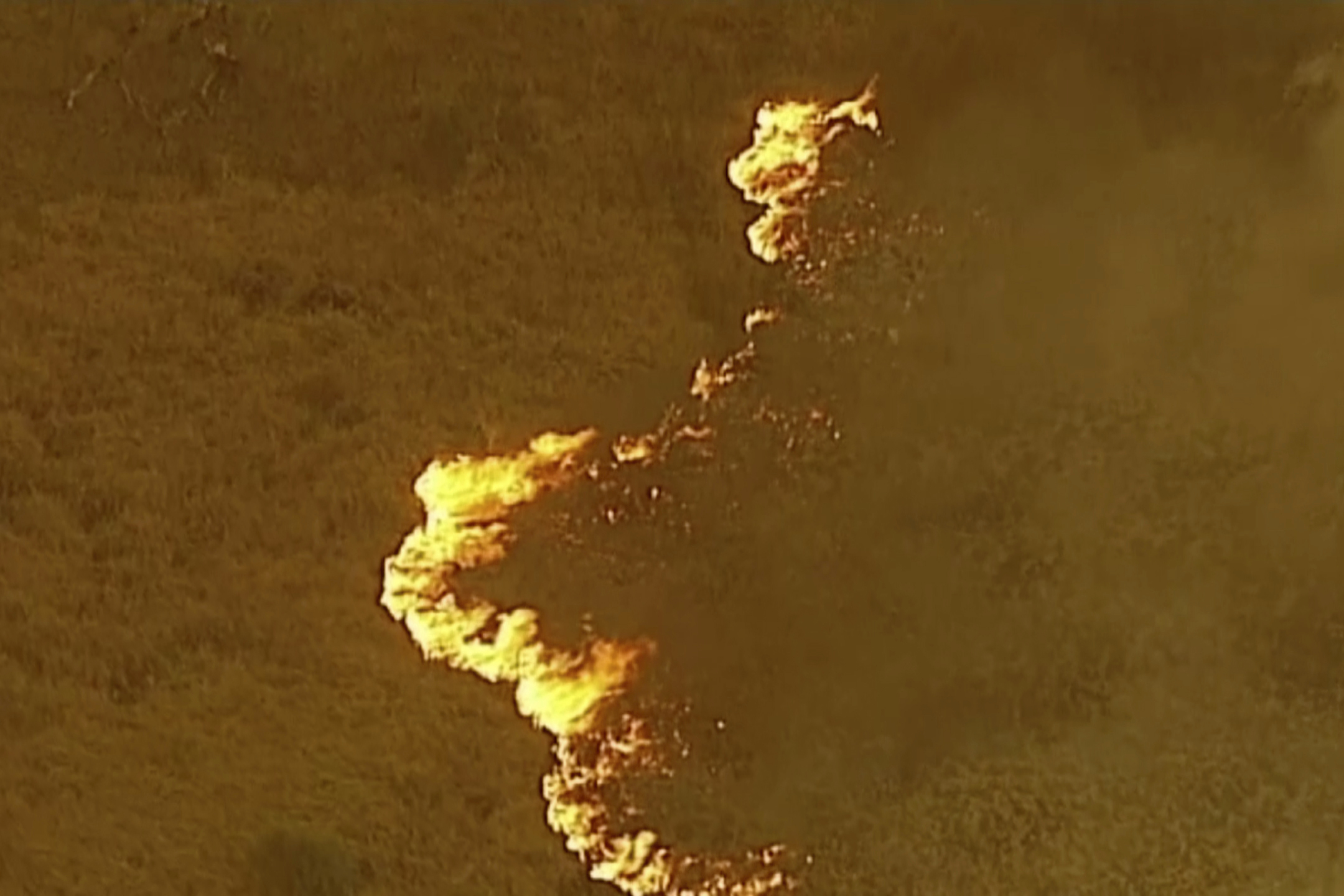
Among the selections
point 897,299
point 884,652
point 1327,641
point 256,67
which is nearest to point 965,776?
point 884,652

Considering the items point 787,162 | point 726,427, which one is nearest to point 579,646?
point 726,427

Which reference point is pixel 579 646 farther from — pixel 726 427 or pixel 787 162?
pixel 787 162

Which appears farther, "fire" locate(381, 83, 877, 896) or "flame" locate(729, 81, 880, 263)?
"flame" locate(729, 81, 880, 263)

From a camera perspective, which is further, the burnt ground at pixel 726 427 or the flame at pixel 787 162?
the flame at pixel 787 162

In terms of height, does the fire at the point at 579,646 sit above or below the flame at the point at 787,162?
below

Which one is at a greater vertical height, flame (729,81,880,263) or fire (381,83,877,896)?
flame (729,81,880,263)

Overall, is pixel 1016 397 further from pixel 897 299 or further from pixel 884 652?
pixel 884 652
